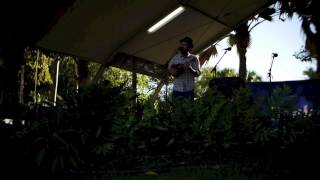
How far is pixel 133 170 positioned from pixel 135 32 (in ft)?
25.1

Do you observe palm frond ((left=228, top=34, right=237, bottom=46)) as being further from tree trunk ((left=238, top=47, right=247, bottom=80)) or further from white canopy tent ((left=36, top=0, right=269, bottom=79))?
white canopy tent ((left=36, top=0, right=269, bottom=79))

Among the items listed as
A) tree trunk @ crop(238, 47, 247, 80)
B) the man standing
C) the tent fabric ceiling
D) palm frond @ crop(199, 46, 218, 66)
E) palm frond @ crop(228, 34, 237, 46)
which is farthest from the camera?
palm frond @ crop(228, 34, 237, 46)

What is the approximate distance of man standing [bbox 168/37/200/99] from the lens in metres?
6.26

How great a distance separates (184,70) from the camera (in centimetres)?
629

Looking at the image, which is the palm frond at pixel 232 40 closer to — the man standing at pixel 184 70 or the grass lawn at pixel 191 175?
the man standing at pixel 184 70

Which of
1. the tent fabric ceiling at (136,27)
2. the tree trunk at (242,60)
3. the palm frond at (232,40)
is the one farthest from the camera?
the palm frond at (232,40)

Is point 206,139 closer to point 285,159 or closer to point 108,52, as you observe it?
point 285,159

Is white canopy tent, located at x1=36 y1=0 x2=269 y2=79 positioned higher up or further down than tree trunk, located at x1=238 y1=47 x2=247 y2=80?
further down

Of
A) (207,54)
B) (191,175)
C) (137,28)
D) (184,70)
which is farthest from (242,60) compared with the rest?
(191,175)

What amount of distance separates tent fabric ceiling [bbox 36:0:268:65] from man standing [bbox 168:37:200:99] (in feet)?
7.51

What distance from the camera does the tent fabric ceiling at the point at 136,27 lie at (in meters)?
8.33

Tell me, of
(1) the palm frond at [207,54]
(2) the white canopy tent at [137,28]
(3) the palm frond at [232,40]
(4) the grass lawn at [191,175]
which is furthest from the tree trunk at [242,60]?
(4) the grass lawn at [191,175]

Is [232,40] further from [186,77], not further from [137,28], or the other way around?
[186,77]

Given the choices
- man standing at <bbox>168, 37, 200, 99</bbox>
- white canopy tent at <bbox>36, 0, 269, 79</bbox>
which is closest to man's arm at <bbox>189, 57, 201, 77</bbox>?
man standing at <bbox>168, 37, 200, 99</bbox>
